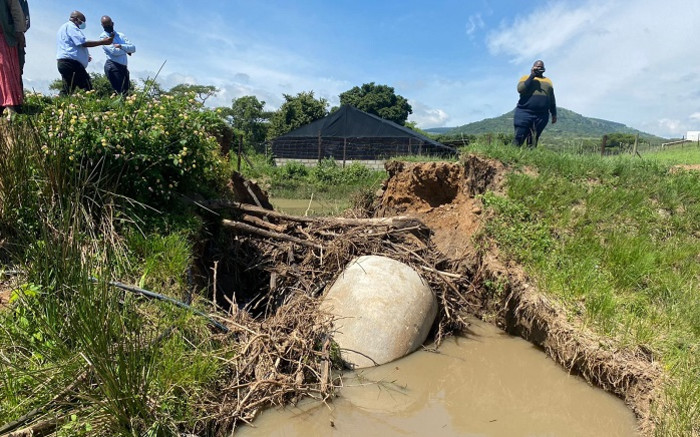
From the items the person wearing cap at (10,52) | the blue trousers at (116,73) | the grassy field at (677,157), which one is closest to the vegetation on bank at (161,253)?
the person wearing cap at (10,52)

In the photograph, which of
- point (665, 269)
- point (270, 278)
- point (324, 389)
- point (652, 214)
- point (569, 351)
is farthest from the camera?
point (652, 214)

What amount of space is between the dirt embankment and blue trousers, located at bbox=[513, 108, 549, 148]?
7.03 feet

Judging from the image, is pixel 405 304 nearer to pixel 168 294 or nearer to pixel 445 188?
pixel 168 294

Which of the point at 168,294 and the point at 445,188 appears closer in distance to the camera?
the point at 168,294

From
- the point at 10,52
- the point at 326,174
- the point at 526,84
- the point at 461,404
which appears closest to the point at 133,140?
the point at 10,52

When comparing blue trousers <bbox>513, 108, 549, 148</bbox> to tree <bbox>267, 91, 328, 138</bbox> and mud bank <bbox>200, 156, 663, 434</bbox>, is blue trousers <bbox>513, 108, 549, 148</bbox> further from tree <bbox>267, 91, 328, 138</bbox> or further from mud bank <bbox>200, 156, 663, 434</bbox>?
tree <bbox>267, 91, 328, 138</bbox>

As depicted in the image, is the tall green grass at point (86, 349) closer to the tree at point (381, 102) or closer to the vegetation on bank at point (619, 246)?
the vegetation on bank at point (619, 246)

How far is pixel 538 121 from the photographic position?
8.62 m

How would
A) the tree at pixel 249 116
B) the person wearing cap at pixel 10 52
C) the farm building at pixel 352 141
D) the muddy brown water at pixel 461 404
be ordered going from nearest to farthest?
1. the muddy brown water at pixel 461 404
2. the person wearing cap at pixel 10 52
3. the farm building at pixel 352 141
4. the tree at pixel 249 116

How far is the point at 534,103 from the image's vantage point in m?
8.45

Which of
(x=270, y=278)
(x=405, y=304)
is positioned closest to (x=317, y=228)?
(x=270, y=278)

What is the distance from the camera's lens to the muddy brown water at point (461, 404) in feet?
11.8

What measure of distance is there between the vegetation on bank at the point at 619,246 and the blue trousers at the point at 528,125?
941 millimetres

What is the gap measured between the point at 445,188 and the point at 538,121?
261 centimetres
